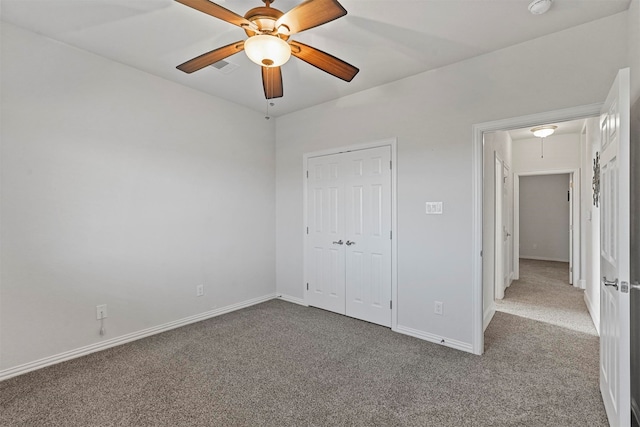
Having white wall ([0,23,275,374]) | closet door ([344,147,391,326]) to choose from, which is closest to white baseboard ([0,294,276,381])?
white wall ([0,23,275,374])

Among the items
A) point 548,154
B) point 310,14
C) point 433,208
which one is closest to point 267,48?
point 310,14

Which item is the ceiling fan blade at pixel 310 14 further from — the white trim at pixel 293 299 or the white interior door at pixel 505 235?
the white interior door at pixel 505 235

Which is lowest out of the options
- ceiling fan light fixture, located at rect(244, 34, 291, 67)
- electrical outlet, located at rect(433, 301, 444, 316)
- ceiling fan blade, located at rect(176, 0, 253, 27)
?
electrical outlet, located at rect(433, 301, 444, 316)

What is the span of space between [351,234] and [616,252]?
7.94 ft

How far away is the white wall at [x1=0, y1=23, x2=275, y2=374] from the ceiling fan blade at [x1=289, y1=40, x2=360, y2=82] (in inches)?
78.1

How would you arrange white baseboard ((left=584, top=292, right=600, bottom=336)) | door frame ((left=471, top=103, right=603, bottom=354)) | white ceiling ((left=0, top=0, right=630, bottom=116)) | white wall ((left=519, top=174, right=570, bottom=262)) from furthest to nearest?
white wall ((left=519, top=174, right=570, bottom=262))
white baseboard ((left=584, top=292, right=600, bottom=336))
door frame ((left=471, top=103, right=603, bottom=354))
white ceiling ((left=0, top=0, right=630, bottom=116))

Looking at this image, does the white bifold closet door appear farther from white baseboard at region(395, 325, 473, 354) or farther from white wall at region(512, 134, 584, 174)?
white wall at region(512, 134, 584, 174)

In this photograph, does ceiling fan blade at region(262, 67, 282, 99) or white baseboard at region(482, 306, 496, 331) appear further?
white baseboard at region(482, 306, 496, 331)

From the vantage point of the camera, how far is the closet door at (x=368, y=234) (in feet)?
11.4

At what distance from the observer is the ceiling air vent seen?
2951mm

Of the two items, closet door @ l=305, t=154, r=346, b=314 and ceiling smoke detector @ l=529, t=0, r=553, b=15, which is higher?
ceiling smoke detector @ l=529, t=0, r=553, b=15

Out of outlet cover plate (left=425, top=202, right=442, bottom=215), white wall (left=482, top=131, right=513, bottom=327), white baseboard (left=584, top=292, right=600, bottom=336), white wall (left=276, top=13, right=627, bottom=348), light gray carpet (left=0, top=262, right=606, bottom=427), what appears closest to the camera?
light gray carpet (left=0, top=262, right=606, bottom=427)

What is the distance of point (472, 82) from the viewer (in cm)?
285

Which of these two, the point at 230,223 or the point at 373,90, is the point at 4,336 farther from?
the point at 373,90
